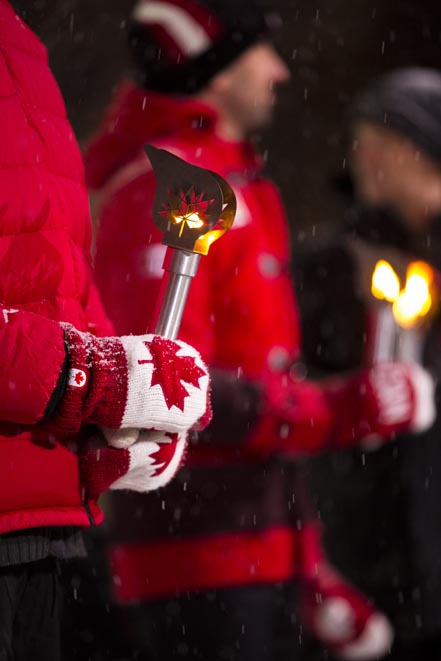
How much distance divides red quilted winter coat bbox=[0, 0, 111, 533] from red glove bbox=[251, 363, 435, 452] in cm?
74

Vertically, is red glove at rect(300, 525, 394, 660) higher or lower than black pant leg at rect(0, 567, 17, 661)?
lower

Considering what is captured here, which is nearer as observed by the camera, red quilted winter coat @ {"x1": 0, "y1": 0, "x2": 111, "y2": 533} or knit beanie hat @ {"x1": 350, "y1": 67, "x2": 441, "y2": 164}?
red quilted winter coat @ {"x1": 0, "y1": 0, "x2": 111, "y2": 533}

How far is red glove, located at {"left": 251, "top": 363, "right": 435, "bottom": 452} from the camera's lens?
183 centimetres

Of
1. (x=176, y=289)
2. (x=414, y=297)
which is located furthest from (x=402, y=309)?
(x=176, y=289)

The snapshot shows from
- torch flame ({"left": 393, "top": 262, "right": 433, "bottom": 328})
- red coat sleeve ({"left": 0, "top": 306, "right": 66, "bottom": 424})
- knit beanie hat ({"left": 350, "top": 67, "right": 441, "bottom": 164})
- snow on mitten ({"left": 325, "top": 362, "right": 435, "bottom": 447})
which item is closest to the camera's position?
red coat sleeve ({"left": 0, "top": 306, "right": 66, "bottom": 424})

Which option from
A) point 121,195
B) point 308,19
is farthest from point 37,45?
point 308,19

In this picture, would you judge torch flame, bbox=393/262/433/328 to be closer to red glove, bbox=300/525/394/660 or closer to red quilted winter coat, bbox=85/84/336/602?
red quilted winter coat, bbox=85/84/336/602

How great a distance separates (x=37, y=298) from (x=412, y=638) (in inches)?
55.7

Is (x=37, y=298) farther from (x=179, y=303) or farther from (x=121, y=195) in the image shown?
(x=121, y=195)

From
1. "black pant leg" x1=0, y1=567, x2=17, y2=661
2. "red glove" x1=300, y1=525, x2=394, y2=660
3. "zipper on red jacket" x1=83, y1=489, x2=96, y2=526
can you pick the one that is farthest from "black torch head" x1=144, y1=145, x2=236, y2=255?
"red glove" x1=300, y1=525, x2=394, y2=660

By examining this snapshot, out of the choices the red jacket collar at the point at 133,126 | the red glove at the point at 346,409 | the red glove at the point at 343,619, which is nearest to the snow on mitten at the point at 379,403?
the red glove at the point at 346,409

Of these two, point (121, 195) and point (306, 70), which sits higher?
point (306, 70)

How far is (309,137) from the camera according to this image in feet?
10.3

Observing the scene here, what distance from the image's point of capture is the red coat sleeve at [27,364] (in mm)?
931
